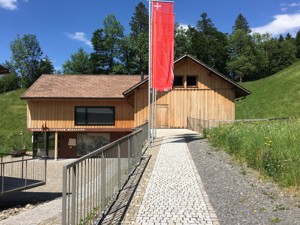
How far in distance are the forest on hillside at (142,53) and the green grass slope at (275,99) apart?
2774 cm

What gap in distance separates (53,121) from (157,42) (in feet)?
55.5

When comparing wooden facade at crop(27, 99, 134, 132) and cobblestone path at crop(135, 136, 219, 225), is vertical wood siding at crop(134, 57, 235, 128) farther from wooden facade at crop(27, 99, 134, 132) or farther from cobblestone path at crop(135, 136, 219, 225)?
cobblestone path at crop(135, 136, 219, 225)

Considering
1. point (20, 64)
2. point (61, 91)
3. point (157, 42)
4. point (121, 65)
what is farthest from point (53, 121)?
point (20, 64)

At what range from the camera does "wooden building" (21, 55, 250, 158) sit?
32469 millimetres

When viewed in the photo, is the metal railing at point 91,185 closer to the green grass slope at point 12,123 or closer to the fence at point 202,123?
the fence at point 202,123

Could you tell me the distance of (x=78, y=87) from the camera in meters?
34.8

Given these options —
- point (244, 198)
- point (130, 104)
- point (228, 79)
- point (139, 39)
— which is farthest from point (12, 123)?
point (244, 198)

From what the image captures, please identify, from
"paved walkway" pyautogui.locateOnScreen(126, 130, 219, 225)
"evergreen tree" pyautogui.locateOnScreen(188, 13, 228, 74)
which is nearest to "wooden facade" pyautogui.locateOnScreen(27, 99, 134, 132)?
"paved walkway" pyautogui.locateOnScreen(126, 130, 219, 225)

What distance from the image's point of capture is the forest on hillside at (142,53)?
264ft

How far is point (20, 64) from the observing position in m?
100

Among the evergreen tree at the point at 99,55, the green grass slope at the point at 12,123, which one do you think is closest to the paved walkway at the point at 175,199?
the green grass slope at the point at 12,123

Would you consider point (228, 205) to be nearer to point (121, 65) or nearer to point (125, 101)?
point (125, 101)

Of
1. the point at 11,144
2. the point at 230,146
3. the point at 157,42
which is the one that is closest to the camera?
the point at 230,146

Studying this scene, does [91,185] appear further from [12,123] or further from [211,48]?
[211,48]
